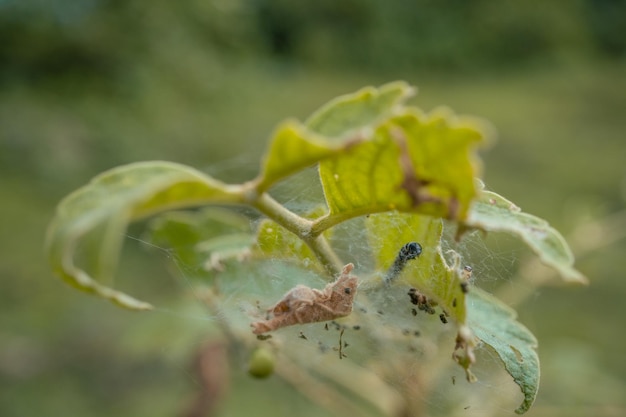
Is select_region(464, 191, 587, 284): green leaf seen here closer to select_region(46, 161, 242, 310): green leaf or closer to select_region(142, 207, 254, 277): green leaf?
select_region(46, 161, 242, 310): green leaf

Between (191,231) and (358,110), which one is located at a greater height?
(358,110)

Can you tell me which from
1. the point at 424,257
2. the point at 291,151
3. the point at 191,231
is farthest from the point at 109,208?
the point at 191,231

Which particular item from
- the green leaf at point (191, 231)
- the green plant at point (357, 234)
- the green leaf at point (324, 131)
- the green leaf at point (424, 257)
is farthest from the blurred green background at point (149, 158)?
the green leaf at point (324, 131)

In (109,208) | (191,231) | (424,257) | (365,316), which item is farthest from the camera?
(191,231)

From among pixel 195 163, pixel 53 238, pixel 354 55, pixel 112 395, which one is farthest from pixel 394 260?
pixel 354 55

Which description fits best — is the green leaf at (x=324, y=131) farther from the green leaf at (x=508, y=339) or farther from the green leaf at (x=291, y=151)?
the green leaf at (x=508, y=339)

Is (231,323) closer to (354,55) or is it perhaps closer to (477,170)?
(477,170)

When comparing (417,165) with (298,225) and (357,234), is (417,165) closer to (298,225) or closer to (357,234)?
(298,225)
